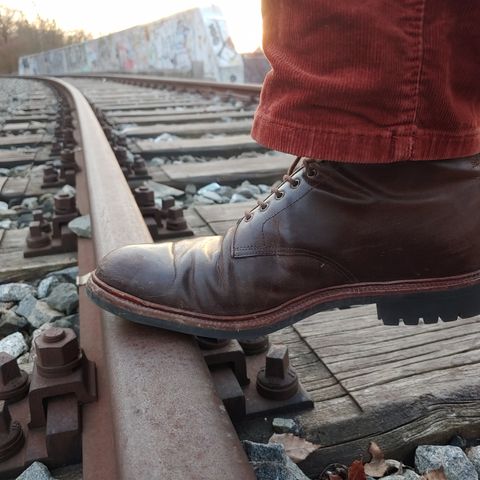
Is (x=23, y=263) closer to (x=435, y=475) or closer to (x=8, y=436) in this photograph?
(x=8, y=436)

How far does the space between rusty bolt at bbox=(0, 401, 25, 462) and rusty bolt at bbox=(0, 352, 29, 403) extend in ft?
0.25

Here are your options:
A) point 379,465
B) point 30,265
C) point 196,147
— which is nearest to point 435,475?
point 379,465

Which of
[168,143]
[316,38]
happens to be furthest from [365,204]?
[168,143]

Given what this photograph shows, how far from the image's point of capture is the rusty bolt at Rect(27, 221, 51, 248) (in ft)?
6.59

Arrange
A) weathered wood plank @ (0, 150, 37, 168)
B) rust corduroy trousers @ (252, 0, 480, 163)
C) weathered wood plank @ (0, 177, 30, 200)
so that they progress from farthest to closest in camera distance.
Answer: weathered wood plank @ (0, 150, 37, 168)
weathered wood plank @ (0, 177, 30, 200)
rust corduroy trousers @ (252, 0, 480, 163)

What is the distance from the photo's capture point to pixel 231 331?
108cm

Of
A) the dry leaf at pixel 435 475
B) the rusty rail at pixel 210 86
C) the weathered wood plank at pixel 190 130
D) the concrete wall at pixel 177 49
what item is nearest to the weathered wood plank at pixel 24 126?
the weathered wood plank at pixel 190 130

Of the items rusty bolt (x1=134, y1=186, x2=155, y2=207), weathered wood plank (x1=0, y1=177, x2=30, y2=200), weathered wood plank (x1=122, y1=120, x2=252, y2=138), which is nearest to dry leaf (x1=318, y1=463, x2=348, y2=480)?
rusty bolt (x1=134, y1=186, x2=155, y2=207)

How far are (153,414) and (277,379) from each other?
374mm

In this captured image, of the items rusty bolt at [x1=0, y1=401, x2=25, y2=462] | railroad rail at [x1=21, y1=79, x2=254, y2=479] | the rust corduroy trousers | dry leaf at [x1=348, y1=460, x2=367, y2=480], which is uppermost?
the rust corduroy trousers

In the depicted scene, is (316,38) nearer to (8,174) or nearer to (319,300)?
(319,300)

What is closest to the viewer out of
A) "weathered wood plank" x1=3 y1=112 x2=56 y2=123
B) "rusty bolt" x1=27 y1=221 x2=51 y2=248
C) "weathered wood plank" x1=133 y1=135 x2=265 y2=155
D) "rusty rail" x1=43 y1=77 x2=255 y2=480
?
"rusty rail" x1=43 y1=77 x2=255 y2=480

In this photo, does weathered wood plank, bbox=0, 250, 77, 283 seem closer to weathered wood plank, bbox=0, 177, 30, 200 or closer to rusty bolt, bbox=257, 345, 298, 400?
weathered wood plank, bbox=0, 177, 30, 200

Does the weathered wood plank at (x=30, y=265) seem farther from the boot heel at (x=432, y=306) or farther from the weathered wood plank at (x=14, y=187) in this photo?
the boot heel at (x=432, y=306)
